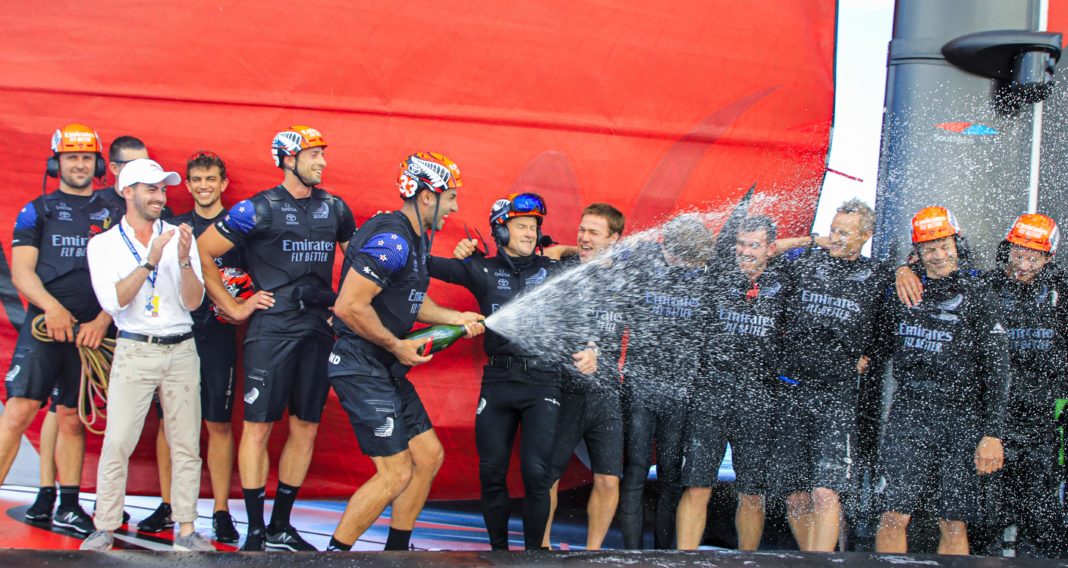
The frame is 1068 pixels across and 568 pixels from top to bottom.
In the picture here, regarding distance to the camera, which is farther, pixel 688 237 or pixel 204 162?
pixel 688 237

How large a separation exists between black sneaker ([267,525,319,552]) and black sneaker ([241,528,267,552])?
9 cm

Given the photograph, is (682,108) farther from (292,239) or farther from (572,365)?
(292,239)

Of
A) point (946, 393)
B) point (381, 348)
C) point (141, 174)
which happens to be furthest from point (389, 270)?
point (946, 393)

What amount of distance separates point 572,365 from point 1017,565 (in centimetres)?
203

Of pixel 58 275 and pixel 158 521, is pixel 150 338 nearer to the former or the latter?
pixel 58 275

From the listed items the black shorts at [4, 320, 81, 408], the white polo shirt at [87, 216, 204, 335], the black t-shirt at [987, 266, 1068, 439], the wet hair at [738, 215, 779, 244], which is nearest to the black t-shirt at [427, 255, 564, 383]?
the wet hair at [738, 215, 779, 244]

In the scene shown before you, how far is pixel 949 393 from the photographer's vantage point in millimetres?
4195

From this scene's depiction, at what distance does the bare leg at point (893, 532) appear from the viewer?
4.25 meters

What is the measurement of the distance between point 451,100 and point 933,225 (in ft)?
8.79

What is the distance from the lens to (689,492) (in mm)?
4441

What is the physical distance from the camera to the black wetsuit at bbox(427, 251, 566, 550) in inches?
171

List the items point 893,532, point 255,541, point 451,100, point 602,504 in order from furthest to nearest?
point 451,100
point 602,504
point 255,541
point 893,532

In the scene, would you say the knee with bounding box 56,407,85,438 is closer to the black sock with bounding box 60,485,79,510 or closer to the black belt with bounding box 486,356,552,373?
the black sock with bounding box 60,485,79,510

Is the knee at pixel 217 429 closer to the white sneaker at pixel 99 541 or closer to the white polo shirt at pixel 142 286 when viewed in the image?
the white polo shirt at pixel 142 286
